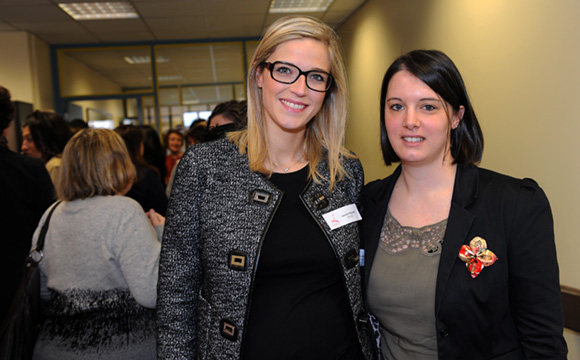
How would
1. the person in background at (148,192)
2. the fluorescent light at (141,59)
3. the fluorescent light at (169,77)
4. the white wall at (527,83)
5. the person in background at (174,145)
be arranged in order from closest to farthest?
the white wall at (527,83) → the person in background at (148,192) → the person in background at (174,145) → the fluorescent light at (141,59) → the fluorescent light at (169,77)

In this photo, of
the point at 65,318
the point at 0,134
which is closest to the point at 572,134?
the point at 65,318

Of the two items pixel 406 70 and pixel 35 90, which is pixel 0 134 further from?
pixel 35 90

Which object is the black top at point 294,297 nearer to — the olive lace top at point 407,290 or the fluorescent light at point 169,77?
the olive lace top at point 407,290

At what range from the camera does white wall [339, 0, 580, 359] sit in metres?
2.68

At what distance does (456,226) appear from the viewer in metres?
1.41

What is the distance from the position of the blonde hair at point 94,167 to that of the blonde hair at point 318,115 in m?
0.72

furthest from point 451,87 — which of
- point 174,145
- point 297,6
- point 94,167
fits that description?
point 297,6

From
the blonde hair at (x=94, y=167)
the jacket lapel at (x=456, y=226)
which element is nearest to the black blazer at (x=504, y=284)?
the jacket lapel at (x=456, y=226)

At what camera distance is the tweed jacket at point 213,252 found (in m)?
1.29

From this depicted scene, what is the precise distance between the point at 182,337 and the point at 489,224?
974mm

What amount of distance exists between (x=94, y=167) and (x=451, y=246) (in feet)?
4.77

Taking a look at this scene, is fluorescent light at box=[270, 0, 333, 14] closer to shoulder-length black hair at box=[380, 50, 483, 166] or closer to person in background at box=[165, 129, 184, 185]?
person in background at box=[165, 129, 184, 185]

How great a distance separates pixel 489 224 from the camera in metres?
1.38

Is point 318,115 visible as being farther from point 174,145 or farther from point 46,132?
point 174,145
